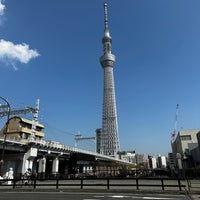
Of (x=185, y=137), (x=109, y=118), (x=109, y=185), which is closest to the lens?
(x=109, y=185)

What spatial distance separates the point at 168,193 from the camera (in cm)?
1552

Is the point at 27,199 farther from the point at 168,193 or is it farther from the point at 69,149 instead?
the point at 69,149

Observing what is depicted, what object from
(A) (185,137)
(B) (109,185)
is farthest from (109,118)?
(B) (109,185)

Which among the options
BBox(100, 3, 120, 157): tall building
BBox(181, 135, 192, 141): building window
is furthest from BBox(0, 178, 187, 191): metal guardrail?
BBox(100, 3, 120, 157): tall building

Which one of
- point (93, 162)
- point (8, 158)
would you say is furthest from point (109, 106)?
point (8, 158)

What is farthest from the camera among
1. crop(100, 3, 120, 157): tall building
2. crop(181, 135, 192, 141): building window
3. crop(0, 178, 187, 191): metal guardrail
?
crop(100, 3, 120, 157): tall building

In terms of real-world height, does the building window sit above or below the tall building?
below

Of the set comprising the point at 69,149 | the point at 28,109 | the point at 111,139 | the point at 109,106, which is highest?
the point at 109,106

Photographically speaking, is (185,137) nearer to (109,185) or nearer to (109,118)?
(109,118)

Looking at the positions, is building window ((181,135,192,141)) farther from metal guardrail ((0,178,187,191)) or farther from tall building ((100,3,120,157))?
metal guardrail ((0,178,187,191))

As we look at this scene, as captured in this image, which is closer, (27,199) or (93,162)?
(27,199)

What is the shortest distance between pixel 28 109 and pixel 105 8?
17604cm

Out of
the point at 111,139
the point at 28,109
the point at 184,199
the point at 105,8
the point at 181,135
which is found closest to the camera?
the point at 184,199

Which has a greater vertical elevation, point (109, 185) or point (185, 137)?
point (185, 137)
